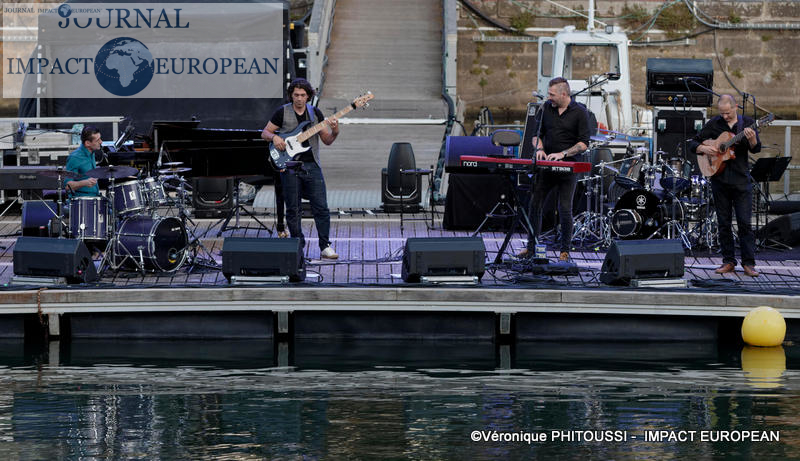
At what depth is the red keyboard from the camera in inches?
446

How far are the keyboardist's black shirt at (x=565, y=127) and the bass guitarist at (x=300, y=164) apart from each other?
6.45 ft

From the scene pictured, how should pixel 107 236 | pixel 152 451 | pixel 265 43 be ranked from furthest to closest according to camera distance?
1. pixel 265 43
2. pixel 107 236
3. pixel 152 451

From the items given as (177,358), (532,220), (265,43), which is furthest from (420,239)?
(265,43)

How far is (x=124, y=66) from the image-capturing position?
798 inches

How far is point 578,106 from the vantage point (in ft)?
39.4

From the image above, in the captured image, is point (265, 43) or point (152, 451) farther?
point (265, 43)

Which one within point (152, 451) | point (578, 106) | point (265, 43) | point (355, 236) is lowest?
point (152, 451)

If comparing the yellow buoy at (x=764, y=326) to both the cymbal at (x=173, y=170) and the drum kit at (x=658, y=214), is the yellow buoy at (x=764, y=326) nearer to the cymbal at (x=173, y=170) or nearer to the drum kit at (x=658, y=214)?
the drum kit at (x=658, y=214)

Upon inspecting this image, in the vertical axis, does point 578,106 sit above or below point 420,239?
above

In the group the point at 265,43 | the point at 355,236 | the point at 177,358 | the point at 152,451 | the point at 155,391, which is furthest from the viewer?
the point at 265,43

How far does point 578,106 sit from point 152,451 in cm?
550

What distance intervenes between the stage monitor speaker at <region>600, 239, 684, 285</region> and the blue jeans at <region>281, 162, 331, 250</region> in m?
2.85

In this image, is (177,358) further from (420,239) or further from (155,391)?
(420,239)

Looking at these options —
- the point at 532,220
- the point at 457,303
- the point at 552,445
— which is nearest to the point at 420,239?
the point at 457,303
